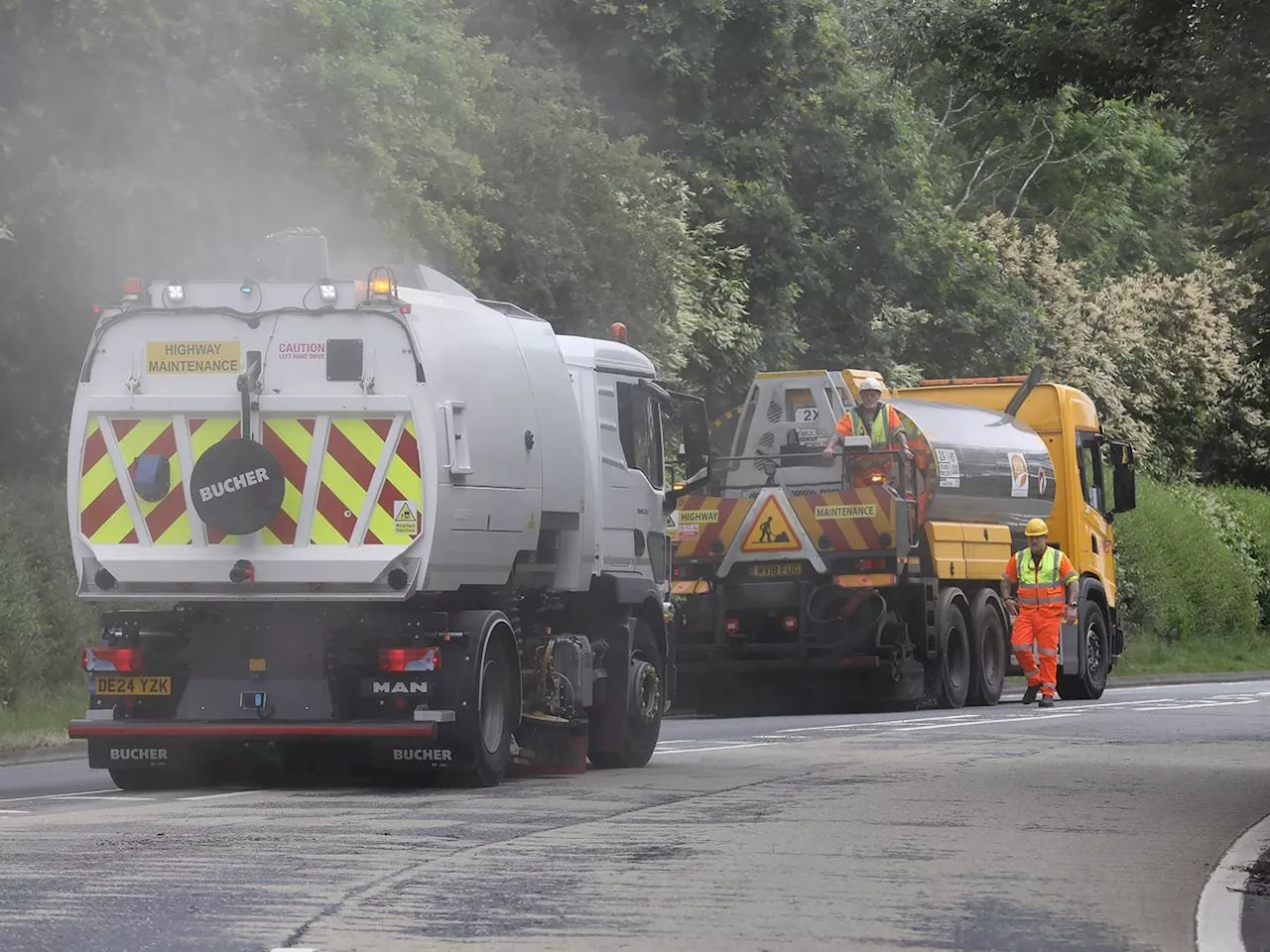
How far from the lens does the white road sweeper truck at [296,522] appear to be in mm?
13938

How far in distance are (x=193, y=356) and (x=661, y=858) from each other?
4792 millimetres

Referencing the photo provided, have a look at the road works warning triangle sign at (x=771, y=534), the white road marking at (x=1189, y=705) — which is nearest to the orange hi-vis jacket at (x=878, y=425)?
the road works warning triangle sign at (x=771, y=534)

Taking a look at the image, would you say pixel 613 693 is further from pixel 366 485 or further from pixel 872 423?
pixel 872 423

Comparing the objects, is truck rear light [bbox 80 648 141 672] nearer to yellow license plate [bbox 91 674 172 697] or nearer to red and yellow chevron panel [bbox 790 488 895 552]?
yellow license plate [bbox 91 674 172 697]

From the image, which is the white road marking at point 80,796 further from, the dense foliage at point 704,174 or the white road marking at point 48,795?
the dense foliage at point 704,174

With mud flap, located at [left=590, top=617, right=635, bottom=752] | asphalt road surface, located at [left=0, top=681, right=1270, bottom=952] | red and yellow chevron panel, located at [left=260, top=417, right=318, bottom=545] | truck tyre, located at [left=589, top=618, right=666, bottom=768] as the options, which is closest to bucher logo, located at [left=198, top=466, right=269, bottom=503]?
red and yellow chevron panel, located at [left=260, top=417, right=318, bottom=545]

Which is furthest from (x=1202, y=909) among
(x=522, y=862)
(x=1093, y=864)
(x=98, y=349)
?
(x=98, y=349)

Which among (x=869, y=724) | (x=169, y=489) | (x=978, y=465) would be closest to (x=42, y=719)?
(x=869, y=724)

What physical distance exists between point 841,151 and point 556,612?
23.6 meters

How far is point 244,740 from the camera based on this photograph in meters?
14.3

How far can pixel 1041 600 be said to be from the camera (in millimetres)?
25016

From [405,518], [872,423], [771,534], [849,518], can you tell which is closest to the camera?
[405,518]

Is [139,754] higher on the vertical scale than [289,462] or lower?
lower

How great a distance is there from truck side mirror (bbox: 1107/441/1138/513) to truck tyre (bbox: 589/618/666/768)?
13.3 metres
